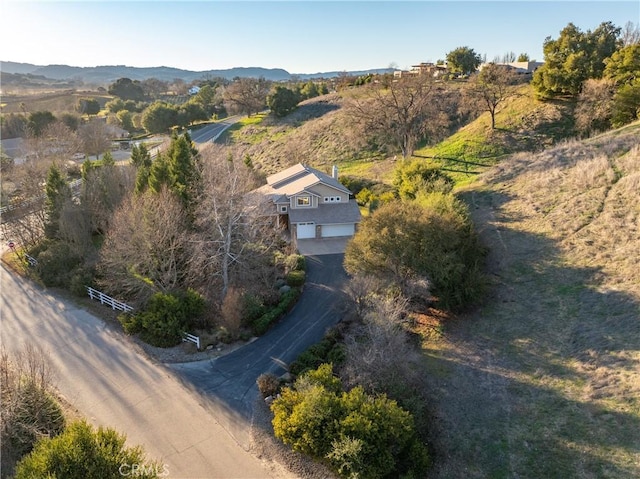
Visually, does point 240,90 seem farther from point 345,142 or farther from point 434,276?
point 434,276

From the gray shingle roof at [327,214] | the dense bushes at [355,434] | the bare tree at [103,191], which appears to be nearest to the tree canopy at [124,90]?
the bare tree at [103,191]

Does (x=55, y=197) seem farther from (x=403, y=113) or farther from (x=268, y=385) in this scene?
(x=403, y=113)

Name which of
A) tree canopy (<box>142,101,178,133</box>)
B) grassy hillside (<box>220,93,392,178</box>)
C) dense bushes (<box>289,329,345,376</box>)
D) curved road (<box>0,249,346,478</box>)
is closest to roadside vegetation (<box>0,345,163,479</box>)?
curved road (<box>0,249,346,478</box>)

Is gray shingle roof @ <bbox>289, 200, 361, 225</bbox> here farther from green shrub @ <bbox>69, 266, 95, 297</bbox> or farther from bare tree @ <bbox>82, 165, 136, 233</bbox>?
green shrub @ <bbox>69, 266, 95, 297</bbox>

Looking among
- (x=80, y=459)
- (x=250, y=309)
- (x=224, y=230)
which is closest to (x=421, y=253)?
(x=250, y=309)

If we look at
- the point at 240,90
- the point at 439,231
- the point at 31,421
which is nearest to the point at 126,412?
the point at 31,421

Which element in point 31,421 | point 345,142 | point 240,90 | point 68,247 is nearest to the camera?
point 31,421

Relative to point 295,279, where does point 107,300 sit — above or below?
below

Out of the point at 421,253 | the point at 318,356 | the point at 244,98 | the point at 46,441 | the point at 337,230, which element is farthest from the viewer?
the point at 244,98
